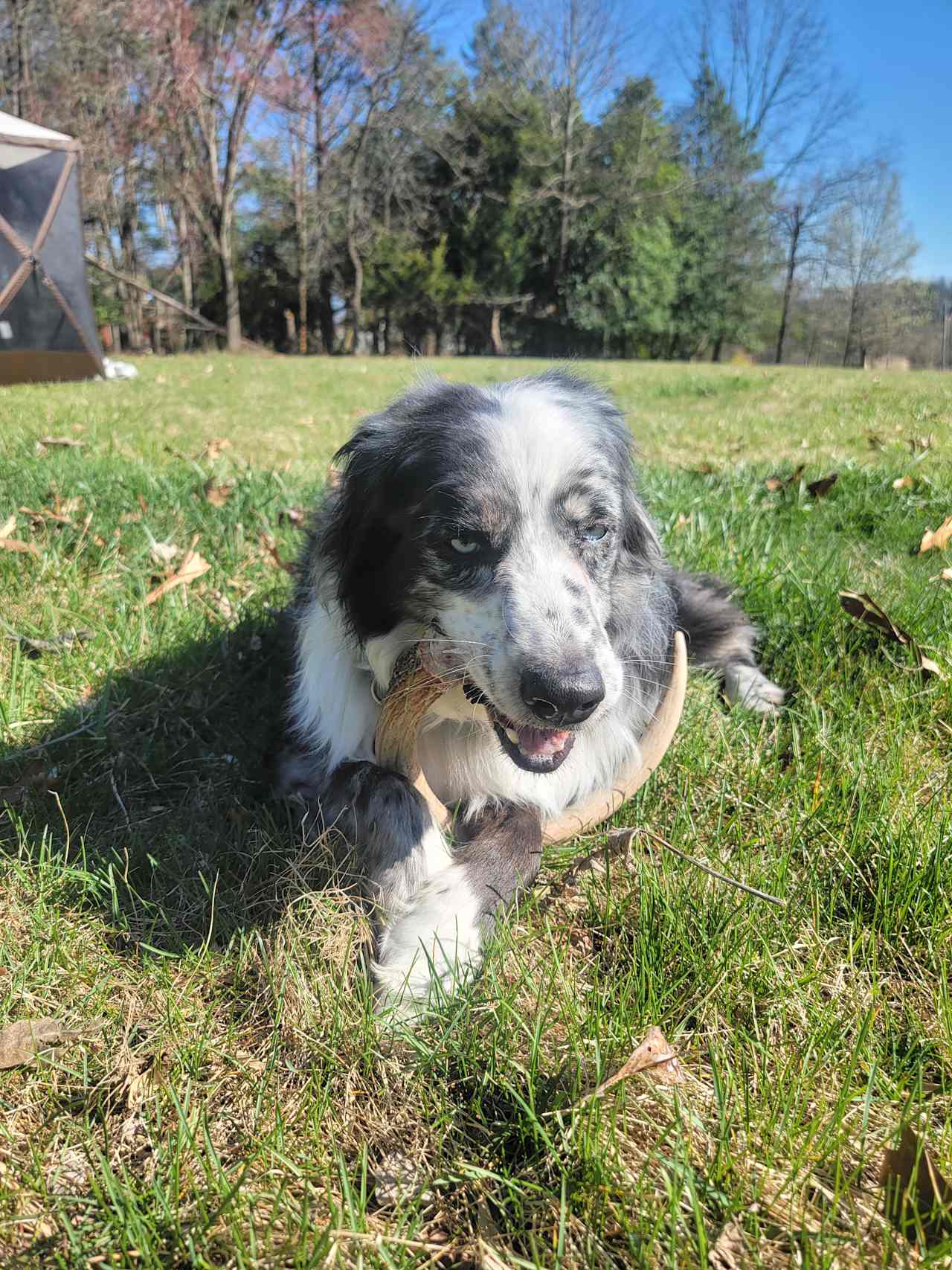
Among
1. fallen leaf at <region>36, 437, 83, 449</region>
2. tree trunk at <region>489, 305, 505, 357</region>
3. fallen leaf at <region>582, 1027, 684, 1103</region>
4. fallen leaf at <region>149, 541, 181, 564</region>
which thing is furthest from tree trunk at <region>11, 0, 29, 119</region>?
fallen leaf at <region>582, 1027, 684, 1103</region>

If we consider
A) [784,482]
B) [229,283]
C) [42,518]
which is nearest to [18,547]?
[42,518]

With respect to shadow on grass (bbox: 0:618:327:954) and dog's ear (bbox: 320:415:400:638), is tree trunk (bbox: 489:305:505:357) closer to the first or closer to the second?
shadow on grass (bbox: 0:618:327:954)

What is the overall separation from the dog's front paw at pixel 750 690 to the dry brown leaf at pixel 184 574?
239cm

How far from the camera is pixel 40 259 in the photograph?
10.3 m

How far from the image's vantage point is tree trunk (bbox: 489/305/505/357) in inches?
1396

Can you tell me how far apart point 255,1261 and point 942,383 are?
1490 cm

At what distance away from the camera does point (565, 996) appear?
68.9 inches

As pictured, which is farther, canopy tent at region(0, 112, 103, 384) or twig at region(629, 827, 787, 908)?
canopy tent at region(0, 112, 103, 384)

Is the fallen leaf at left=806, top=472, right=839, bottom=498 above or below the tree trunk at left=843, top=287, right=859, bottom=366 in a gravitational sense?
below

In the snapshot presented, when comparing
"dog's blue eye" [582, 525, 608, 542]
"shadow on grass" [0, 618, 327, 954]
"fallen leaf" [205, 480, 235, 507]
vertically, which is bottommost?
"shadow on grass" [0, 618, 327, 954]

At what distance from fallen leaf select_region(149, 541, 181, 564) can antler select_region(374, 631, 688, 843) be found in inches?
77.5

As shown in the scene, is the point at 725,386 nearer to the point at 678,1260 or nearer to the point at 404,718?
the point at 404,718

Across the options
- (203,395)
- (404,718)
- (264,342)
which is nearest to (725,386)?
(203,395)

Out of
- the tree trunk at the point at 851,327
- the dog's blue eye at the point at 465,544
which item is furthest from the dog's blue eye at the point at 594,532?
the tree trunk at the point at 851,327
